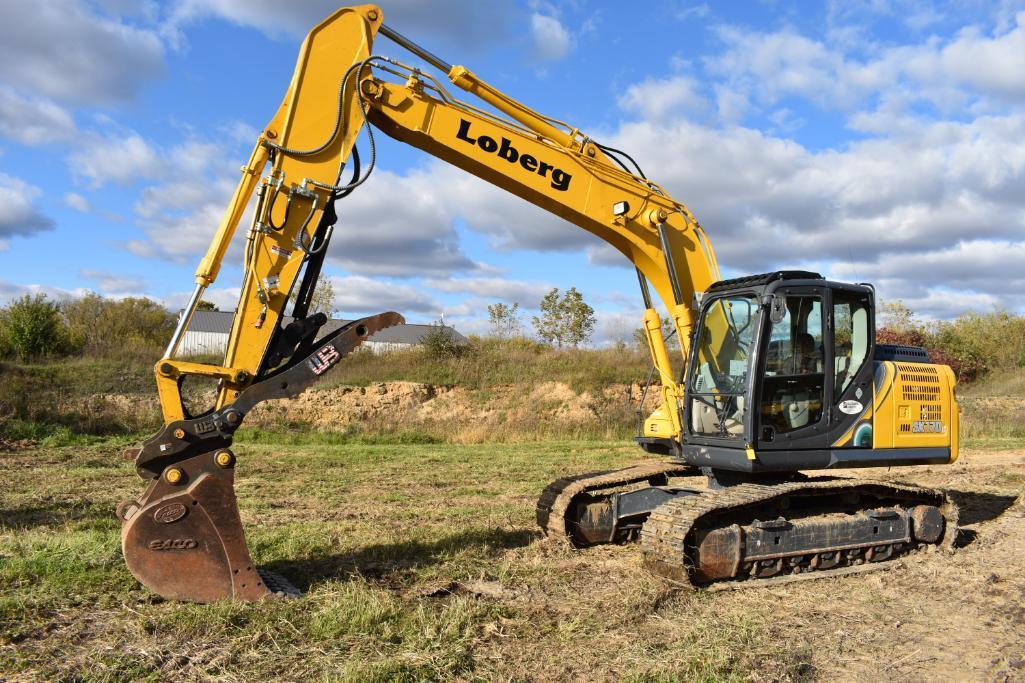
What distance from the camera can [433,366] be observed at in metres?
25.5

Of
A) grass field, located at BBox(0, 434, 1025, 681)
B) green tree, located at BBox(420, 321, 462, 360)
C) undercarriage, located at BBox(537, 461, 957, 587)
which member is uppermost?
green tree, located at BBox(420, 321, 462, 360)

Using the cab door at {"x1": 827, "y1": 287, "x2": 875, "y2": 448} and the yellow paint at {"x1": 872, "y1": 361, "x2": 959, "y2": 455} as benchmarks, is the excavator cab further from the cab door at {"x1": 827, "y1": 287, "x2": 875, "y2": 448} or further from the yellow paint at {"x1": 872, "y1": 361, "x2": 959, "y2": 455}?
the yellow paint at {"x1": 872, "y1": 361, "x2": 959, "y2": 455}

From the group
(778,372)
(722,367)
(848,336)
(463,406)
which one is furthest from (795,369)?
(463,406)

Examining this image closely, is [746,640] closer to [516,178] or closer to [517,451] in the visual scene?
[516,178]

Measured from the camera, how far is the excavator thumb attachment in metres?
5.36

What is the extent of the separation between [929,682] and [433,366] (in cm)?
2134

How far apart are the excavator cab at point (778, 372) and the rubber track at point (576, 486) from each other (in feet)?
2.85

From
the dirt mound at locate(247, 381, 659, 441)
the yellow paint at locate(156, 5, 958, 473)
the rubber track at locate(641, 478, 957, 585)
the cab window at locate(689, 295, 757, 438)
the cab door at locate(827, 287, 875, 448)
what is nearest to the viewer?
the yellow paint at locate(156, 5, 958, 473)

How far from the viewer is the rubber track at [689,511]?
21.0ft

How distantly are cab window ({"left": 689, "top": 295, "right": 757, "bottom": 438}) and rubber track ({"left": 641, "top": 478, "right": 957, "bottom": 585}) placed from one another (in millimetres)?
588

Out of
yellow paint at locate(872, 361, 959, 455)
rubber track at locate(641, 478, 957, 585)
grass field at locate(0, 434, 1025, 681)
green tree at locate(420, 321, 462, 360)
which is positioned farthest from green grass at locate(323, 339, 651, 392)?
rubber track at locate(641, 478, 957, 585)

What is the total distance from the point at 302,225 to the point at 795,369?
4536 millimetres

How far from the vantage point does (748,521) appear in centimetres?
709

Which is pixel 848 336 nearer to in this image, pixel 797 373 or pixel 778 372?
pixel 797 373
